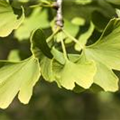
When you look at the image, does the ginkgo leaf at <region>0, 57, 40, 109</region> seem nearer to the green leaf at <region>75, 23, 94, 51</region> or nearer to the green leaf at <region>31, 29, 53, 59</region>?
the green leaf at <region>31, 29, 53, 59</region>

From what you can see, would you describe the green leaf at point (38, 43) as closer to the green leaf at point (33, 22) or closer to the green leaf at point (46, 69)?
the green leaf at point (46, 69)

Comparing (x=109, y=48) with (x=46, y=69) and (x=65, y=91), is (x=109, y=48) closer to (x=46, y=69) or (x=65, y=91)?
(x=46, y=69)

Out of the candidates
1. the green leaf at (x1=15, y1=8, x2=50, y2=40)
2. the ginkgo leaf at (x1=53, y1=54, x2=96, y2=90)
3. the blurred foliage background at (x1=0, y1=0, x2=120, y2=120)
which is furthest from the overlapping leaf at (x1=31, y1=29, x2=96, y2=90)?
the green leaf at (x1=15, y1=8, x2=50, y2=40)

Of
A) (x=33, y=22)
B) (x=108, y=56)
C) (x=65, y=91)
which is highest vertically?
(x=108, y=56)

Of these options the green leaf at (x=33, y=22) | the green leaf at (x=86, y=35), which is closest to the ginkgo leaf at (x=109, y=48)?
the green leaf at (x=86, y=35)

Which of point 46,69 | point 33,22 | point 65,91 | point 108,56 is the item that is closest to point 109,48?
point 108,56

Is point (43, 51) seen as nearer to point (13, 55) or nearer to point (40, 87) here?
point (13, 55)

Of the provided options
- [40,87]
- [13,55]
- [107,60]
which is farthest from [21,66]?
[40,87]
